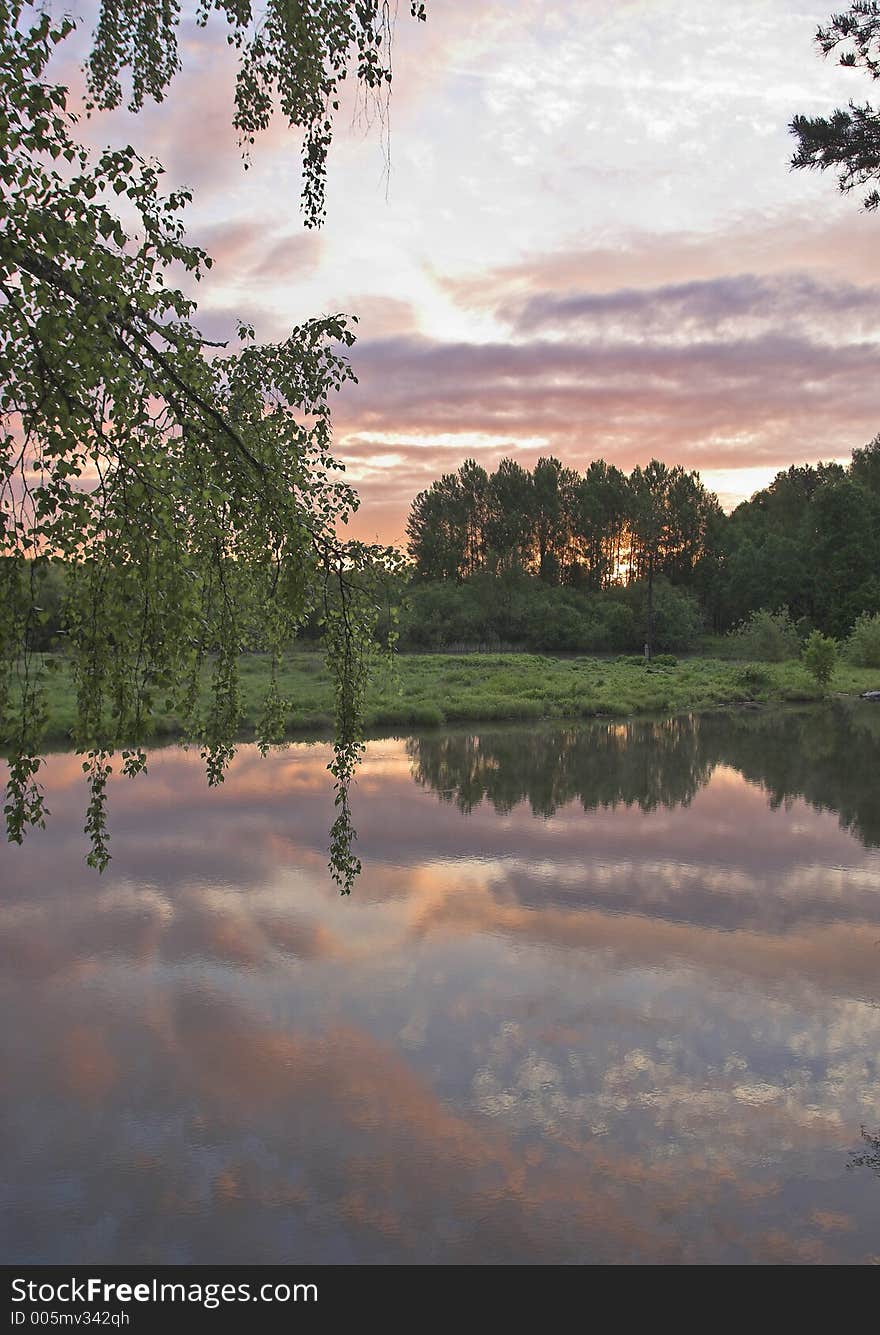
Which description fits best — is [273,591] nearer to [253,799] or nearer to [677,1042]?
[677,1042]

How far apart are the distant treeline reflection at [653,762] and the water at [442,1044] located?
2588 millimetres

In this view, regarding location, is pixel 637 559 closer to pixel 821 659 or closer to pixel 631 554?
pixel 631 554

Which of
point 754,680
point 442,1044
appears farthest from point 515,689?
point 442,1044

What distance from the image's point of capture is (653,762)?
24.8m

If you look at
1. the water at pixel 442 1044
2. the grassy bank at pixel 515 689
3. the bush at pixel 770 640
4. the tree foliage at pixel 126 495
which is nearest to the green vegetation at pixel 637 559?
the bush at pixel 770 640

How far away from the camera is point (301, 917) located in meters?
12.1

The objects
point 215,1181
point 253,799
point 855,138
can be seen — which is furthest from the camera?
point 253,799

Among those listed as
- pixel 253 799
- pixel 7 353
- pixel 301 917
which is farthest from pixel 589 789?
pixel 7 353

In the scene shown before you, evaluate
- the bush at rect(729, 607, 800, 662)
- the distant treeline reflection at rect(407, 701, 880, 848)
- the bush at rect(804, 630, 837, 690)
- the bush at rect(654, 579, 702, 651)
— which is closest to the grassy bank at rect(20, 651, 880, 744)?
the bush at rect(804, 630, 837, 690)

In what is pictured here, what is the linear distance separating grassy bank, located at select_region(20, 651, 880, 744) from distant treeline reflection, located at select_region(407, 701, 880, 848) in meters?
2.74

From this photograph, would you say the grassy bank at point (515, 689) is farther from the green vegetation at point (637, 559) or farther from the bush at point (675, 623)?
the bush at point (675, 623)

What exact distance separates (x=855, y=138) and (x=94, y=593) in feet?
31.3

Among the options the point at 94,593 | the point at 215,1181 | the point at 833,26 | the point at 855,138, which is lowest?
the point at 215,1181

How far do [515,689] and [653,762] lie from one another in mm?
14813
